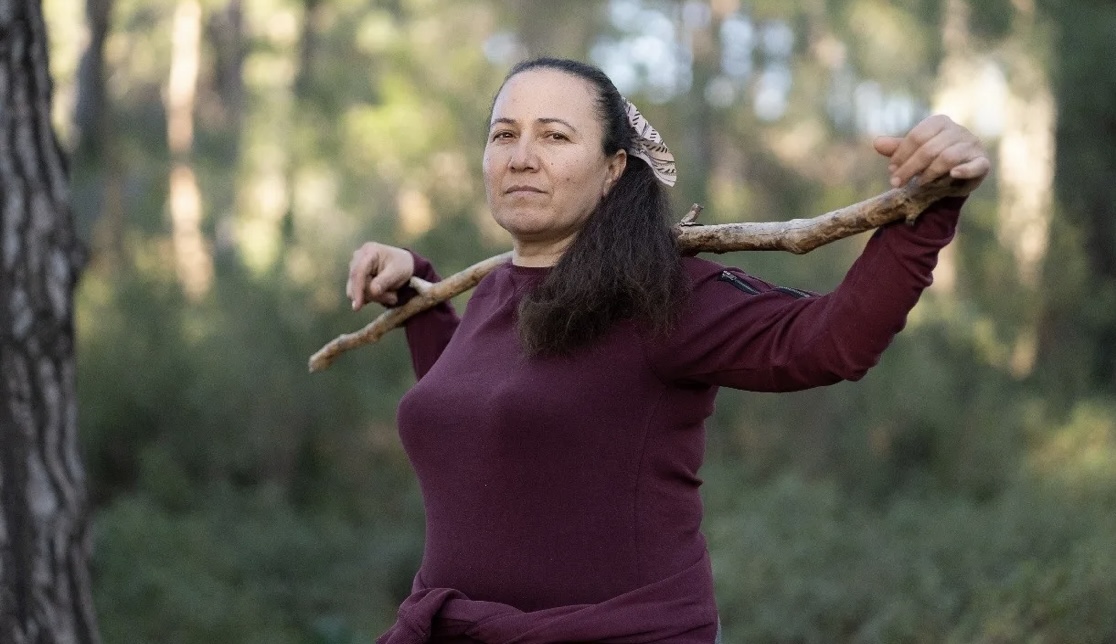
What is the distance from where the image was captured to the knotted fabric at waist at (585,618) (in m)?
2.30

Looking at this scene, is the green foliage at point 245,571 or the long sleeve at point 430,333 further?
the green foliage at point 245,571

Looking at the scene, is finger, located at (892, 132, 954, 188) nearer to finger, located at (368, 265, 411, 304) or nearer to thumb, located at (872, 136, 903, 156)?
thumb, located at (872, 136, 903, 156)

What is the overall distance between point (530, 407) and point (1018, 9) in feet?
37.2

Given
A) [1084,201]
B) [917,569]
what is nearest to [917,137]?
[917,569]

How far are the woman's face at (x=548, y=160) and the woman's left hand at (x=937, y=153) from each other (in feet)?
2.34

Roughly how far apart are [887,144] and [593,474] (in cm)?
79

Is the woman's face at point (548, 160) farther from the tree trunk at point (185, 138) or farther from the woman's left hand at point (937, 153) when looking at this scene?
the tree trunk at point (185, 138)

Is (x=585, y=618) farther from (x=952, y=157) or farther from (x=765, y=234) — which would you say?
(x=952, y=157)

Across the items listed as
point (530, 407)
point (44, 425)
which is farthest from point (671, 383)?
point (44, 425)

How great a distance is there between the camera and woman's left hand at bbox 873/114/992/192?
76.9 inches

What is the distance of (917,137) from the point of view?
6.56ft

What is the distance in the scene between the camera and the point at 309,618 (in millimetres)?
7832

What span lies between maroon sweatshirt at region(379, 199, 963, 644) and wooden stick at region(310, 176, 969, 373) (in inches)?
3.7

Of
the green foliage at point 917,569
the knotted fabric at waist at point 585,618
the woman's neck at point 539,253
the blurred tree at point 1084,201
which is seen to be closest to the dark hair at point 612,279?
the woman's neck at point 539,253
